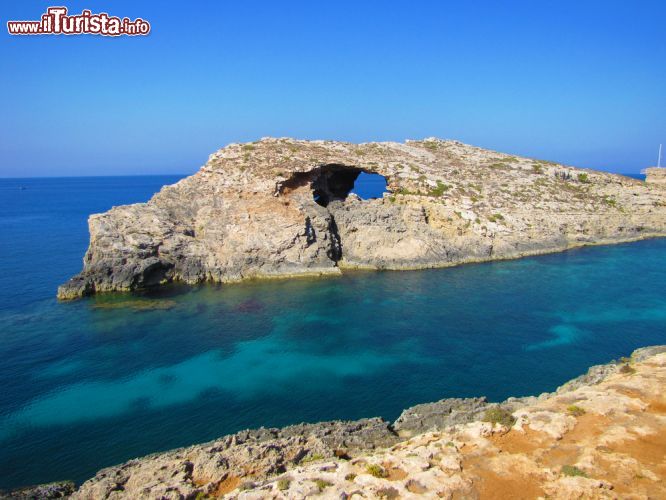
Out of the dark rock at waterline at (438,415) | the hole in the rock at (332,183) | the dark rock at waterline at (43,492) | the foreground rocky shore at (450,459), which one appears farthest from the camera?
the hole in the rock at (332,183)

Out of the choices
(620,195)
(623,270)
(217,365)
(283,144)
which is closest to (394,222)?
(283,144)

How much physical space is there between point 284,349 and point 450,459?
22.0 meters

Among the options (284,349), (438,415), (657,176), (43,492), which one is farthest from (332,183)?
(657,176)

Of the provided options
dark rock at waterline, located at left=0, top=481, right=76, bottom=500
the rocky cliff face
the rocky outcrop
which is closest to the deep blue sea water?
dark rock at waterline, located at left=0, top=481, right=76, bottom=500

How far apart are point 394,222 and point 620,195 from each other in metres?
49.0

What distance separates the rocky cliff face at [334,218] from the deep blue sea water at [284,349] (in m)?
4.64

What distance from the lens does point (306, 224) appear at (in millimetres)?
61500

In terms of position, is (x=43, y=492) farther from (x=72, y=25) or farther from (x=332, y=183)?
(x=332, y=183)

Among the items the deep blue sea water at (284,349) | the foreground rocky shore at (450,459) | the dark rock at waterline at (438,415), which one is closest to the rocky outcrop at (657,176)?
the deep blue sea water at (284,349)

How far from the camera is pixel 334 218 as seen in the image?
6812cm

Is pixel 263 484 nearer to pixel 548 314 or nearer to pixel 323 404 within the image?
pixel 323 404

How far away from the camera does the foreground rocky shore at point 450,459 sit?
15.9 meters

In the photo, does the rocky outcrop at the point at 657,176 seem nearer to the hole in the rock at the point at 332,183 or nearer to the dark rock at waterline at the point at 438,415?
the hole in the rock at the point at 332,183

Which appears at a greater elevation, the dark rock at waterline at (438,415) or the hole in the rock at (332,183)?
the hole in the rock at (332,183)
